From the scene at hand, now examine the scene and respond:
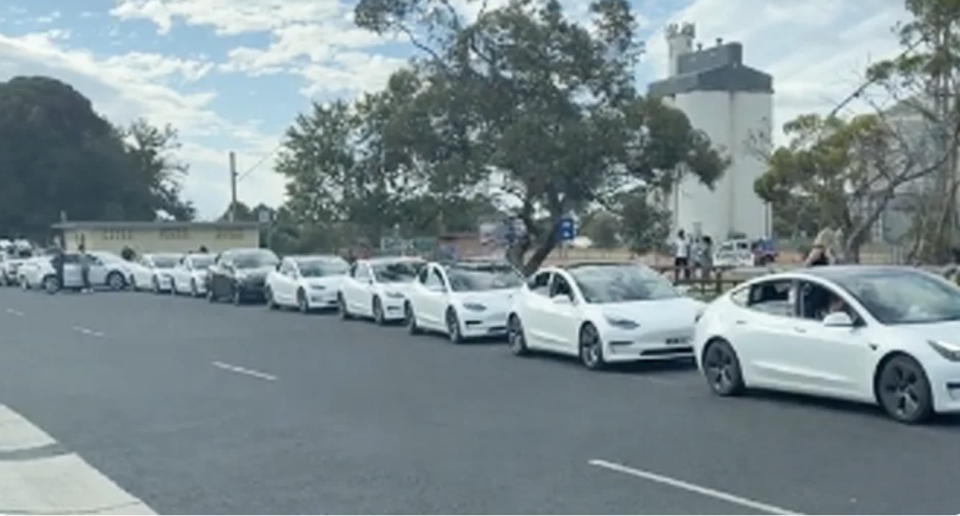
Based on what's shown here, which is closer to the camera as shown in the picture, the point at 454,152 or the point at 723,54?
the point at 454,152

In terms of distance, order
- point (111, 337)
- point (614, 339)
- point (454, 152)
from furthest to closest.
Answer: point (454, 152) < point (111, 337) < point (614, 339)

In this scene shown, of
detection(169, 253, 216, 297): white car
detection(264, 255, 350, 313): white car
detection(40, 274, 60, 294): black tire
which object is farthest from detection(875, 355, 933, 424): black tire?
detection(40, 274, 60, 294): black tire

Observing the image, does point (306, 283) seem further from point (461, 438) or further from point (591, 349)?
point (461, 438)

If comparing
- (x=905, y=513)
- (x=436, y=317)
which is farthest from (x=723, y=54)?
(x=905, y=513)

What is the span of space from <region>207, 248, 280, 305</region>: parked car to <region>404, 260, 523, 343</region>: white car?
13.0m

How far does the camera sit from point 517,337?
19.4 m

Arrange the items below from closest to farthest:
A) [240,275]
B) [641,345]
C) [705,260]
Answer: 1. [641,345]
2. [705,260]
3. [240,275]

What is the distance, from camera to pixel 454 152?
101 ft

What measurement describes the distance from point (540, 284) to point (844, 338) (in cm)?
752

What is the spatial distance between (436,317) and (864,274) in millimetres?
11242

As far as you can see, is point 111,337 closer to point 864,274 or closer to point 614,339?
point 614,339

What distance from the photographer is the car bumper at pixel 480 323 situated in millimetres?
22047

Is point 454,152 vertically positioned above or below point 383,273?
above

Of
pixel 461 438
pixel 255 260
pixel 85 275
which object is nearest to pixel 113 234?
pixel 85 275
